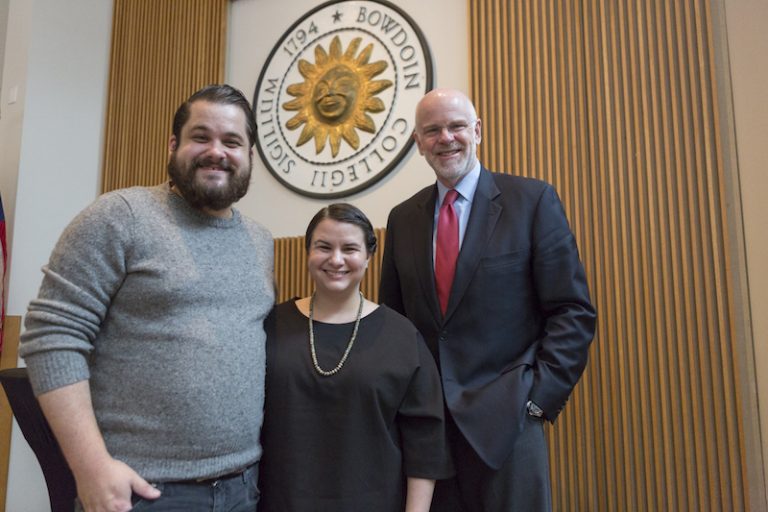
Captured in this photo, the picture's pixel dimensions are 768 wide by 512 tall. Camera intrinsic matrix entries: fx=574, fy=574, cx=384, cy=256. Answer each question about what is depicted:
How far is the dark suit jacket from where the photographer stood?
5.21ft

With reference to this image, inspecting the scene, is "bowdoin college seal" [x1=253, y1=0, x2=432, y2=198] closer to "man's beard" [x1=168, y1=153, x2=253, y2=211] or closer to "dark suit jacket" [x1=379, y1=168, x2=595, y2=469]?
"dark suit jacket" [x1=379, y1=168, x2=595, y2=469]

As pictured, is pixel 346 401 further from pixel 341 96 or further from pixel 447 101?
pixel 341 96

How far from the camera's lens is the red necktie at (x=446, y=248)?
1.77 m

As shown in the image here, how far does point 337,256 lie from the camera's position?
1562 mm

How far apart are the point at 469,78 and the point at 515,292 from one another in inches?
70.7

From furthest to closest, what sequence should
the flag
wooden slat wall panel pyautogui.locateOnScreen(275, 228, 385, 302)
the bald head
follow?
the flag
wooden slat wall panel pyautogui.locateOnScreen(275, 228, 385, 302)
the bald head

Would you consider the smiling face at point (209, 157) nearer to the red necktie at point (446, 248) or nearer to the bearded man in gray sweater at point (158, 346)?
the bearded man in gray sweater at point (158, 346)

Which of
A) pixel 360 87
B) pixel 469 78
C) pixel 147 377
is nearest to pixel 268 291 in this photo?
pixel 147 377

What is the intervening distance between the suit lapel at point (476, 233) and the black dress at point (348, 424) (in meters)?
0.24

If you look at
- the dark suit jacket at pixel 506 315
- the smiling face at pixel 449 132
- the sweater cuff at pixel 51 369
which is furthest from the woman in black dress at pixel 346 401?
the sweater cuff at pixel 51 369

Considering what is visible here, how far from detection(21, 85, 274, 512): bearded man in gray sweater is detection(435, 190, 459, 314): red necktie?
23.7 inches

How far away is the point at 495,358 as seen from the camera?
170 centimetres

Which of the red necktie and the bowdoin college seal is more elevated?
the bowdoin college seal

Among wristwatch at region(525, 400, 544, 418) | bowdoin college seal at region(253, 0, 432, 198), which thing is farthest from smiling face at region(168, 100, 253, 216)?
bowdoin college seal at region(253, 0, 432, 198)
